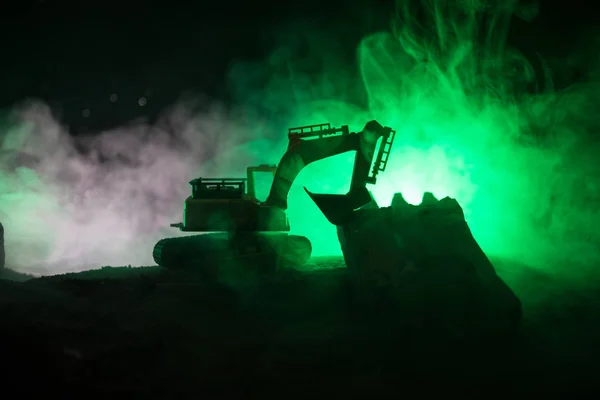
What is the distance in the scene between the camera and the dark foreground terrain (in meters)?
4.80

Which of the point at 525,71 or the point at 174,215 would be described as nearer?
→ the point at 525,71

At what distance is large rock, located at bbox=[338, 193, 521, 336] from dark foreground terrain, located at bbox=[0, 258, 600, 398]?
268 mm

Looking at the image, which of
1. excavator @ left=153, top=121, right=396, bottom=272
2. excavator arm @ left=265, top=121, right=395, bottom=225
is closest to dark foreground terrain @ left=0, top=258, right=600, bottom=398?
excavator @ left=153, top=121, right=396, bottom=272

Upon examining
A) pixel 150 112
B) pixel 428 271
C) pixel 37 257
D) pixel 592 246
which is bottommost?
pixel 428 271

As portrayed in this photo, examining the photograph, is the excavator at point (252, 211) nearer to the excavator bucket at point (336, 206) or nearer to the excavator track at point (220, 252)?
the excavator track at point (220, 252)

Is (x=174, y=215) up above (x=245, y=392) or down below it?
above

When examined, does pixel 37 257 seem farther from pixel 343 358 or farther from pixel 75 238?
pixel 343 358

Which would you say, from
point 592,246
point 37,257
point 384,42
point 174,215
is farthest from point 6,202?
point 592,246

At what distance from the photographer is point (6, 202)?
733 inches

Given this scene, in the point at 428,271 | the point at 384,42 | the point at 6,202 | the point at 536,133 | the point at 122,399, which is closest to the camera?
the point at 122,399

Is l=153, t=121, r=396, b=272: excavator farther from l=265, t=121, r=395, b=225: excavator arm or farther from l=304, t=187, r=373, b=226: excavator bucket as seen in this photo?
l=304, t=187, r=373, b=226: excavator bucket

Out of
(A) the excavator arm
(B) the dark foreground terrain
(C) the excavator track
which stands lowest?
(B) the dark foreground terrain

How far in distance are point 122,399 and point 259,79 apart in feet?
55.5

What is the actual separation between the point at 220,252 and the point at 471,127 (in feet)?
31.2
